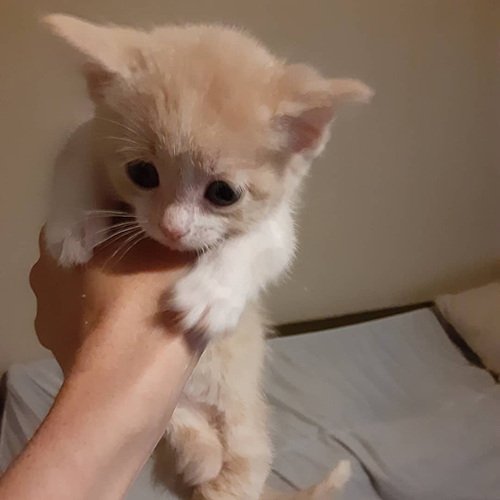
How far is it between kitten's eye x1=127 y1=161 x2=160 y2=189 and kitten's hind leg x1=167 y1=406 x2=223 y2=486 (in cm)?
40

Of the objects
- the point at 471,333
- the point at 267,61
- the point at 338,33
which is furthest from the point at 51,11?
the point at 471,333

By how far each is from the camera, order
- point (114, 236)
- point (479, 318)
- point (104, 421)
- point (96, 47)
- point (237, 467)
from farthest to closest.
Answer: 1. point (479, 318)
2. point (237, 467)
3. point (114, 236)
4. point (96, 47)
5. point (104, 421)

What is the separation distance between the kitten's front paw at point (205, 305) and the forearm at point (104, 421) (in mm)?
34

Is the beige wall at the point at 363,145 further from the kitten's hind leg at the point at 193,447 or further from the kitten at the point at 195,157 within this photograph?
the kitten's hind leg at the point at 193,447

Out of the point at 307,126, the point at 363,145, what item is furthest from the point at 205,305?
the point at 363,145

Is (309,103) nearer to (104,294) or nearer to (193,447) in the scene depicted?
(104,294)

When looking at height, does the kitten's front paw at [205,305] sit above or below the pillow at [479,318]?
above

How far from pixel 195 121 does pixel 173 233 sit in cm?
16

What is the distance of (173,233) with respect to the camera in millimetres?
792

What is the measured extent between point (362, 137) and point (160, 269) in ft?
4.94

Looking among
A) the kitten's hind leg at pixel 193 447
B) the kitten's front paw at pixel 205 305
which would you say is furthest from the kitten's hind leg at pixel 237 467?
the kitten's front paw at pixel 205 305

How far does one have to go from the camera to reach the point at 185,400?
38.3 inches

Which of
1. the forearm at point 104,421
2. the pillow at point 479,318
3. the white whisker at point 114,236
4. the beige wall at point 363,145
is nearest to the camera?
the forearm at point 104,421

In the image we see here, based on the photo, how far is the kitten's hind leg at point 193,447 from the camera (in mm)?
942
